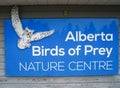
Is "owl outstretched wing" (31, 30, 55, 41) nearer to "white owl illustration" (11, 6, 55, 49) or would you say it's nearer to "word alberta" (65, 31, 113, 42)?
"white owl illustration" (11, 6, 55, 49)

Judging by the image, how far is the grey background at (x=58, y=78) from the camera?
19.2ft

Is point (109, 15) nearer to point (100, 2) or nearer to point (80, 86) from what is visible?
point (100, 2)

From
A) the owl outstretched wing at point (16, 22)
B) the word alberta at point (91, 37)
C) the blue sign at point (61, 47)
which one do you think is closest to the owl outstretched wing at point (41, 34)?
the blue sign at point (61, 47)

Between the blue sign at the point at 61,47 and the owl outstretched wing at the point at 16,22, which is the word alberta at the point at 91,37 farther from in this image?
the owl outstretched wing at the point at 16,22

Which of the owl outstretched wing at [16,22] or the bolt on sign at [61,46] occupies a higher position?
the owl outstretched wing at [16,22]

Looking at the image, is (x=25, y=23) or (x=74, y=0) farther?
(x=25, y=23)

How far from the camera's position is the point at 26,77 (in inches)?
234

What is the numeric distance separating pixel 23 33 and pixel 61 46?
91 cm

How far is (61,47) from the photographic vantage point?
585cm

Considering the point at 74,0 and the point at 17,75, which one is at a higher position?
the point at 74,0

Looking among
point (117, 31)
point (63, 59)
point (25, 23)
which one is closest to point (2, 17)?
point (25, 23)

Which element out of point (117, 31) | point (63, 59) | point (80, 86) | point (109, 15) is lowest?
point (80, 86)

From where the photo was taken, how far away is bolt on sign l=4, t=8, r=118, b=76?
19.0ft

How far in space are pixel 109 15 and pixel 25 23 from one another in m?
1.93
